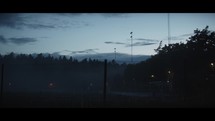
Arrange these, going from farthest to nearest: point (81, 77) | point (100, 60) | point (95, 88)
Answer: point (81, 77) → point (95, 88) → point (100, 60)

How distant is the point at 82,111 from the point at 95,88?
1.50m

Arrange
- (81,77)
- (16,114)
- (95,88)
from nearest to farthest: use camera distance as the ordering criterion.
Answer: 1. (16,114)
2. (95,88)
3. (81,77)

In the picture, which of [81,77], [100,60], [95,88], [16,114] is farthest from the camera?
[81,77]

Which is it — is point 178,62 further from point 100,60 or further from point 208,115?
point 208,115

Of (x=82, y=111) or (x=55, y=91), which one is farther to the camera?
(x=55, y=91)

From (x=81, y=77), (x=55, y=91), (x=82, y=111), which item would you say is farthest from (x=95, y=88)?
(x=82, y=111)

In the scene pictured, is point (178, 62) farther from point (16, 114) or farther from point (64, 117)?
point (16, 114)

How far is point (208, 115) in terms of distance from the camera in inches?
137
